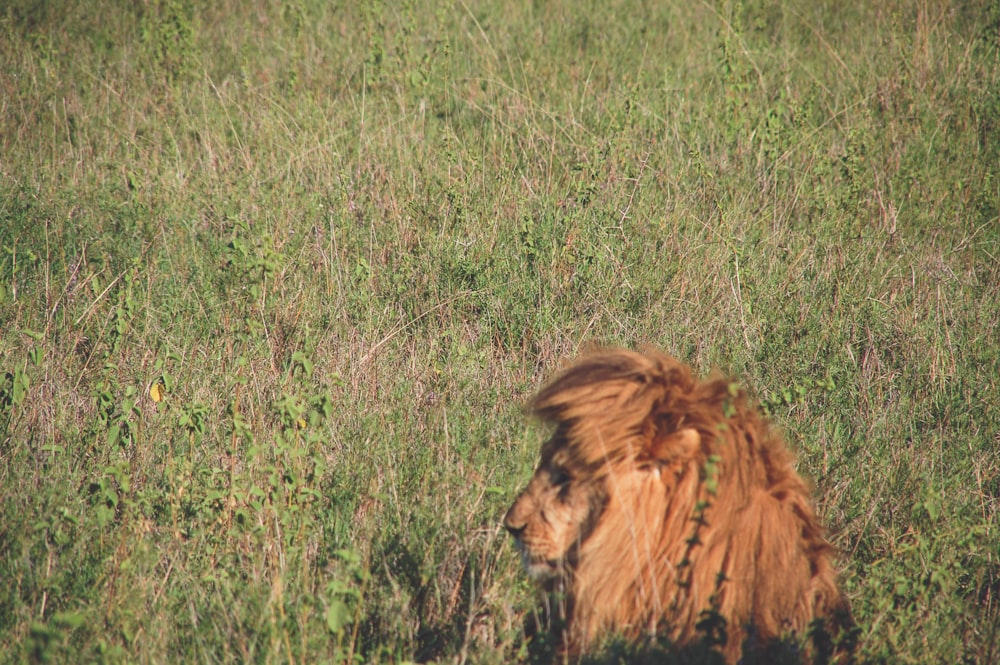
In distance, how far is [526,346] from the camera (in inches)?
174

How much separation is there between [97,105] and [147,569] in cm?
396

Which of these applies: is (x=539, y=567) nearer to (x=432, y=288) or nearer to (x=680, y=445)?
(x=680, y=445)

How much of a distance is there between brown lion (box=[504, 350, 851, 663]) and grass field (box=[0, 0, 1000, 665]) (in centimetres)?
37

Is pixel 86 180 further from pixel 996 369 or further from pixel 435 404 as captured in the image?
pixel 996 369

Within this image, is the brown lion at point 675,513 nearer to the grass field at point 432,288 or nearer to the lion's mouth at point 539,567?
the lion's mouth at point 539,567

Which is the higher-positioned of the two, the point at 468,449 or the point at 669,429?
the point at 669,429

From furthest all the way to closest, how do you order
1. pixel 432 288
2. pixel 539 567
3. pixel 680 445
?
pixel 432 288 → pixel 539 567 → pixel 680 445

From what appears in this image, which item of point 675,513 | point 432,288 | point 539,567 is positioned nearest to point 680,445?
point 675,513

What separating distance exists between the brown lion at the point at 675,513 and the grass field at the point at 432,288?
1.23ft

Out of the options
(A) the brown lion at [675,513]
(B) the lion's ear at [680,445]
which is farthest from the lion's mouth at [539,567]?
(B) the lion's ear at [680,445]

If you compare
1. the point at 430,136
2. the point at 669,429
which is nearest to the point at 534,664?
the point at 669,429

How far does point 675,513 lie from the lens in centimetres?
246

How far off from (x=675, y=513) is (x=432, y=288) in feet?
8.19

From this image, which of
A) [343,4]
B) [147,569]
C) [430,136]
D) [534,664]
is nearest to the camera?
[534,664]
